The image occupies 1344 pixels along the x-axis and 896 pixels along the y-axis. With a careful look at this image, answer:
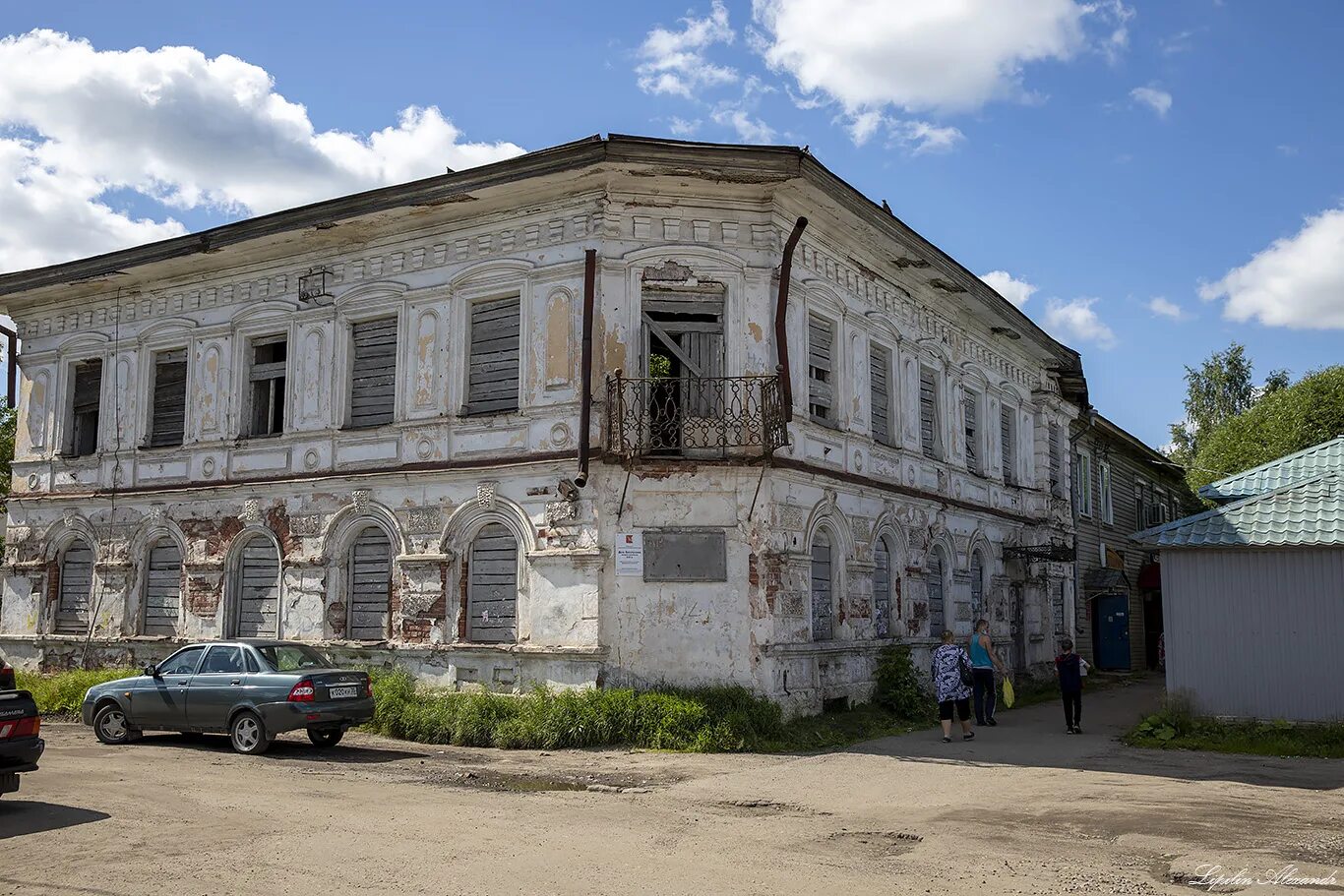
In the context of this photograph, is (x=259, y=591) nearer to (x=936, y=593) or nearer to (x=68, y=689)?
(x=68, y=689)

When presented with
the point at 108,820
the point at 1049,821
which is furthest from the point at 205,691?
the point at 1049,821

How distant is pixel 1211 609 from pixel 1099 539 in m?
17.0

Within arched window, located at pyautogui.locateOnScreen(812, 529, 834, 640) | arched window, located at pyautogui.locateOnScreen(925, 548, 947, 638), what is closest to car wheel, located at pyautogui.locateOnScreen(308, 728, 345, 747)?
arched window, located at pyautogui.locateOnScreen(812, 529, 834, 640)

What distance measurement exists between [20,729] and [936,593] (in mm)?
15789

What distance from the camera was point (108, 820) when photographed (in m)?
9.42

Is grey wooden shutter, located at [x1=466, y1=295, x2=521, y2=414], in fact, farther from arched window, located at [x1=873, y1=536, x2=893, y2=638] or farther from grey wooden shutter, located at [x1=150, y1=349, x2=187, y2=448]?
arched window, located at [x1=873, y1=536, x2=893, y2=638]

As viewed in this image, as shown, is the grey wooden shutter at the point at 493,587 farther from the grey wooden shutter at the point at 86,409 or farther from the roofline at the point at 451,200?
the grey wooden shutter at the point at 86,409

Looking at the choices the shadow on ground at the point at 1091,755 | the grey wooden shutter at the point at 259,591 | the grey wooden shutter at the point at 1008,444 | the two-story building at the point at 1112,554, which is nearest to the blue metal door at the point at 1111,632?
the two-story building at the point at 1112,554

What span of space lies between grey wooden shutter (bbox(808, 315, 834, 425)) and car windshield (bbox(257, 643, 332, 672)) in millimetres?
8049

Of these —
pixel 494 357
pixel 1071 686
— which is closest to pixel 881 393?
pixel 1071 686

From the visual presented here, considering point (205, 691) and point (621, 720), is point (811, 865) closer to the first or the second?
point (621, 720)

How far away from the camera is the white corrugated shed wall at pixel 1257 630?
14430mm

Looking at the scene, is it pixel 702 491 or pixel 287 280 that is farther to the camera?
pixel 287 280

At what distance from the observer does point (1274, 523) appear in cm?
1502
